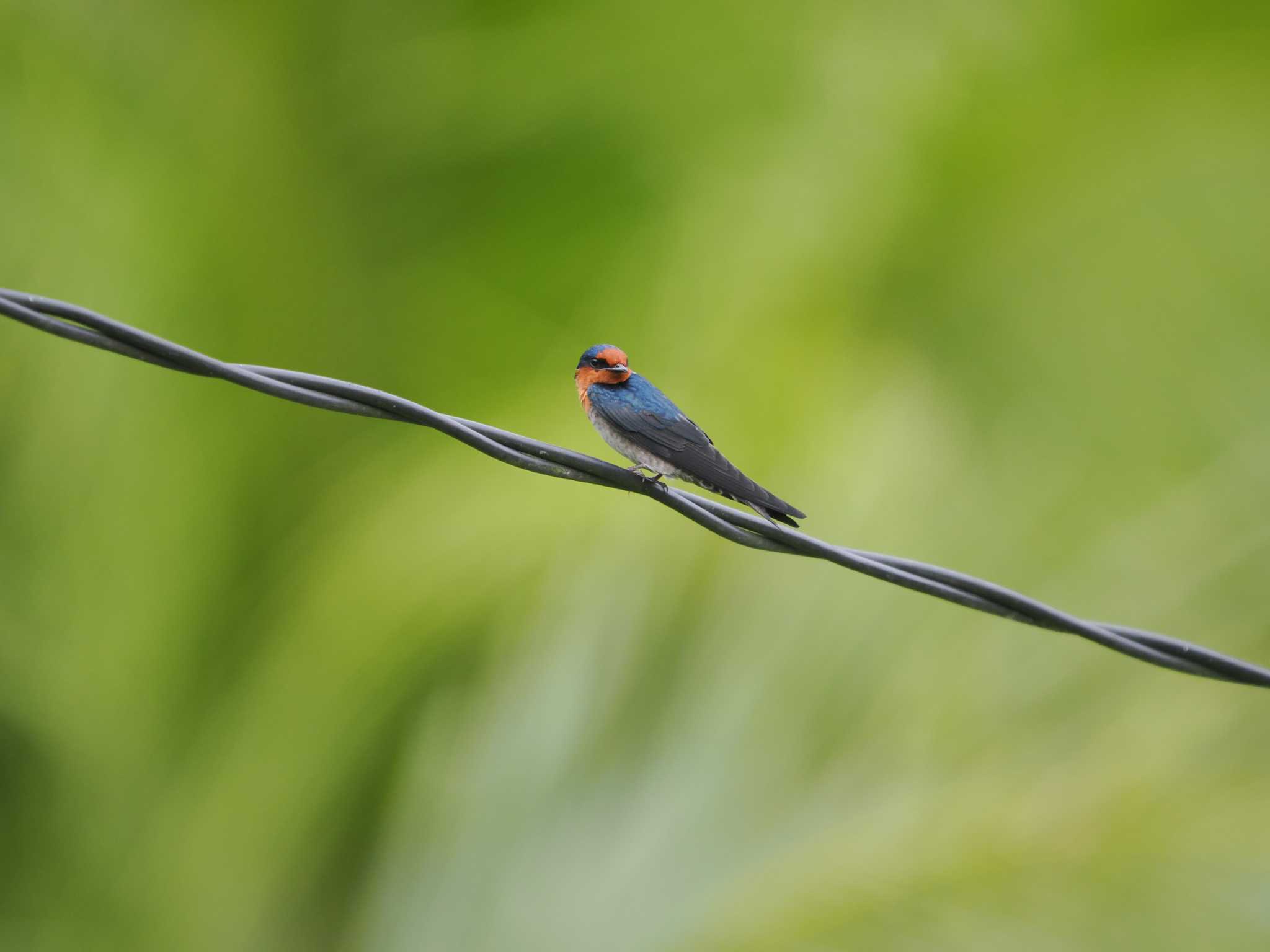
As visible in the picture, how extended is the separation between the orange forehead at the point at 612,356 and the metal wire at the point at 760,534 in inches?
39.0

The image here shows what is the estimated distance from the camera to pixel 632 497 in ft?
14.6

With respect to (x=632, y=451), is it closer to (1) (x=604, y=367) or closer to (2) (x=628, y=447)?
(2) (x=628, y=447)

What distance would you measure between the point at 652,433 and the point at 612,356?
0.37 meters

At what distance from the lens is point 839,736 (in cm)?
411

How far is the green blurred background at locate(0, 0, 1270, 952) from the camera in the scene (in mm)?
3992

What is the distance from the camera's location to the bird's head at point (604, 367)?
11.2ft

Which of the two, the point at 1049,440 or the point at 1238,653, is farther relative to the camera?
the point at 1049,440

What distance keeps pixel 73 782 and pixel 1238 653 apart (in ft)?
16.1

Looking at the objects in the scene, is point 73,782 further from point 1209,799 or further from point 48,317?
point 1209,799

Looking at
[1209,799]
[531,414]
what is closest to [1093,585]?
[1209,799]

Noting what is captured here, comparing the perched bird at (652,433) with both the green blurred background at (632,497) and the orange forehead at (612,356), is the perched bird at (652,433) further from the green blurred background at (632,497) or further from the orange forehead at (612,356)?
the green blurred background at (632,497)

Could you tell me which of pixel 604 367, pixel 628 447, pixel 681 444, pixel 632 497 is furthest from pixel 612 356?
pixel 632 497

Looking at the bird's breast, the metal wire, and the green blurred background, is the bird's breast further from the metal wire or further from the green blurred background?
the green blurred background

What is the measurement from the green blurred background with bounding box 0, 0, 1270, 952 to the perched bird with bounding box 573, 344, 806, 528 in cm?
115
